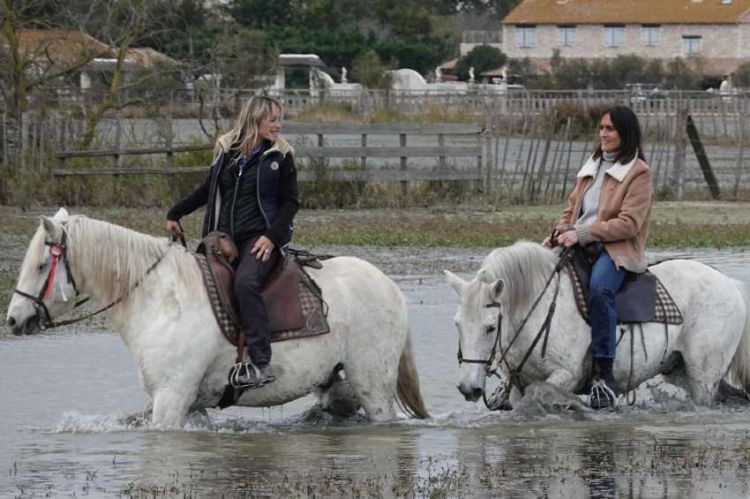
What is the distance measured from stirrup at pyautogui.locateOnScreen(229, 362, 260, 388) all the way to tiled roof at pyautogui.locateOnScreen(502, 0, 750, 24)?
94.1m

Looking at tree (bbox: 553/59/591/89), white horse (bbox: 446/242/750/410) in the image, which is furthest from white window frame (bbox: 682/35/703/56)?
white horse (bbox: 446/242/750/410)

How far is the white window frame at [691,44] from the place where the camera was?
10162 centimetres

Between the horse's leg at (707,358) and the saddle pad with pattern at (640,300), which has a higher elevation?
the saddle pad with pattern at (640,300)

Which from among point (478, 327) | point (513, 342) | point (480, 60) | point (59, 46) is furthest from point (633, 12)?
point (478, 327)

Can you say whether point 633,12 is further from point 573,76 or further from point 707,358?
point 707,358

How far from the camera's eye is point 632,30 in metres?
104

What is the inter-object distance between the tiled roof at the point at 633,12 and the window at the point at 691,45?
101 cm

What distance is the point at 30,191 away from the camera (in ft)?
84.6

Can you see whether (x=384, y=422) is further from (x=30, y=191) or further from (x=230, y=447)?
(x=30, y=191)

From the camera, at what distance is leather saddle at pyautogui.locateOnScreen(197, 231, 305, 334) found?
9688mm

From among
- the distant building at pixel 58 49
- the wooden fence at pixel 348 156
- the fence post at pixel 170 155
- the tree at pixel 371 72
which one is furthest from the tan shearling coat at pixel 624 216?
the tree at pixel 371 72

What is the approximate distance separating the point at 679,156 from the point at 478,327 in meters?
19.5

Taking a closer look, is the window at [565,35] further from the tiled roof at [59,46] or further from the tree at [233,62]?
the tiled roof at [59,46]

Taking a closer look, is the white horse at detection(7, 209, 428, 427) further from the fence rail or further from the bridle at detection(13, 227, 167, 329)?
the fence rail
